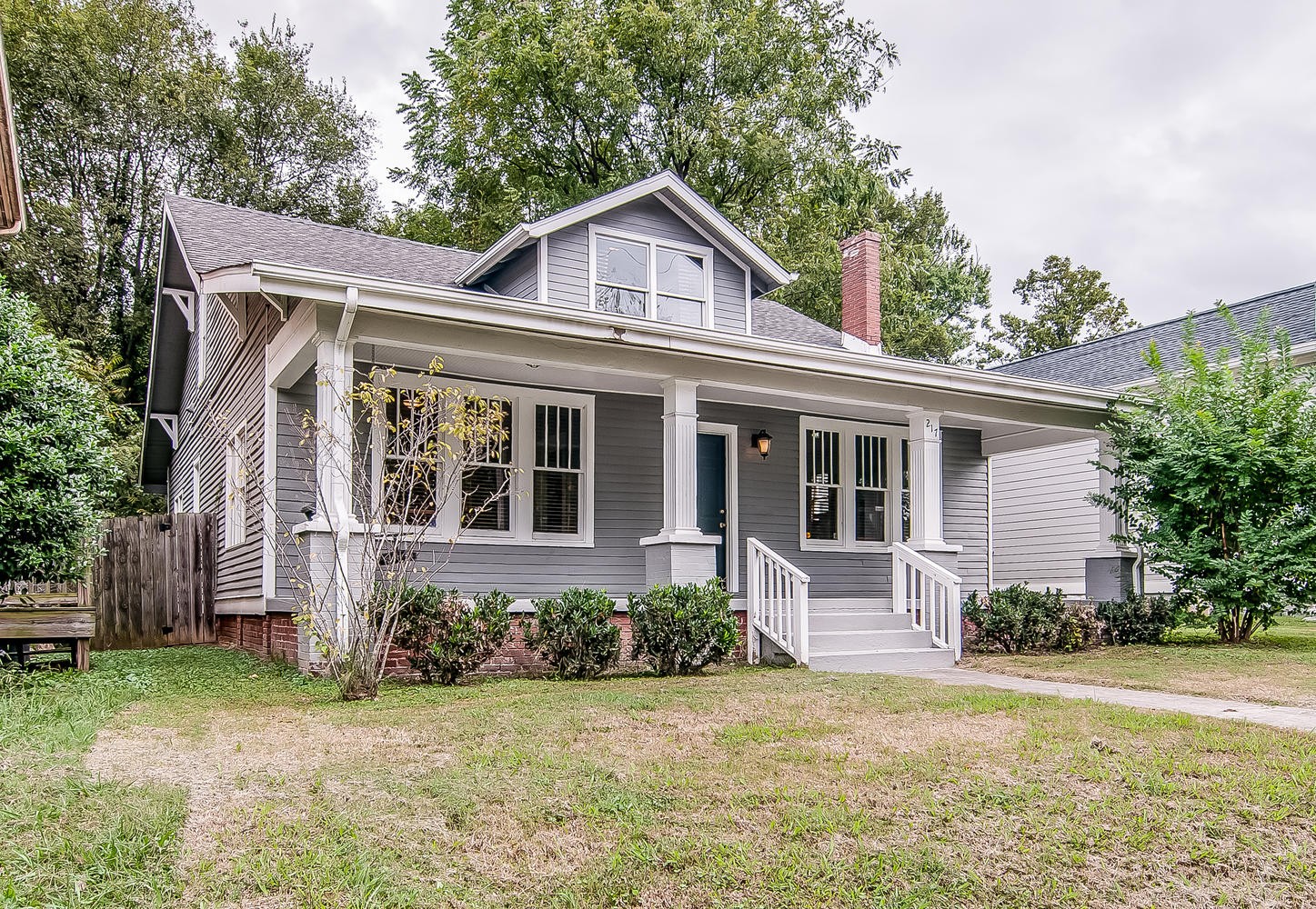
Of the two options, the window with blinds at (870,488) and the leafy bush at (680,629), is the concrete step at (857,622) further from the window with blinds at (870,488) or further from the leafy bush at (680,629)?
the window with blinds at (870,488)

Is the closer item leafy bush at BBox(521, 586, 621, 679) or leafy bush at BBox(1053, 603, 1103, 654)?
leafy bush at BBox(521, 586, 621, 679)

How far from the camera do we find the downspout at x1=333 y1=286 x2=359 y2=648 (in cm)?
720

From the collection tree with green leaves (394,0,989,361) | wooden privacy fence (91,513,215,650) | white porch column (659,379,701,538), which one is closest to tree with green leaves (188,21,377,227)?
tree with green leaves (394,0,989,361)

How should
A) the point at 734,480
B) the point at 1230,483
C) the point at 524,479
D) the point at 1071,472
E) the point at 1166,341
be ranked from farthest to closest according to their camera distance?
the point at 1071,472 < the point at 1166,341 < the point at 734,480 < the point at 1230,483 < the point at 524,479

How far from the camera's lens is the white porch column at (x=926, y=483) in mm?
10664

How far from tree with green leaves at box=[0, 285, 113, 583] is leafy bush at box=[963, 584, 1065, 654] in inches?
350

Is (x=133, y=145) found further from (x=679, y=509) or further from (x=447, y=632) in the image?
(x=447, y=632)

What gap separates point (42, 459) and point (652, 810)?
7191 millimetres

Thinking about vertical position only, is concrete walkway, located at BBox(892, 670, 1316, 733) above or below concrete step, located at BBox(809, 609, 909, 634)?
below

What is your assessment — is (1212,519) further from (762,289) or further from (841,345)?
(762,289)

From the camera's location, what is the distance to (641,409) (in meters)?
11.0

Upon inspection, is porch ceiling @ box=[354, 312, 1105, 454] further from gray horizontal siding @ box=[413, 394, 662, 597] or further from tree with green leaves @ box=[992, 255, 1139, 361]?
tree with green leaves @ box=[992, 255, 1139, 361]

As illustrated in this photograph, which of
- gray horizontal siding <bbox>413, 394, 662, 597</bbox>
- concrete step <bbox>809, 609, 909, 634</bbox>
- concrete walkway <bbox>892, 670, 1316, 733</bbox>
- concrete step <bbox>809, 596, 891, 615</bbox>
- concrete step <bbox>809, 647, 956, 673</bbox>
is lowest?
concrete step <bbox>809, 647, 956, 673</bbox>

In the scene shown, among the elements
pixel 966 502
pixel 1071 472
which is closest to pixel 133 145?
pixel 966 502
